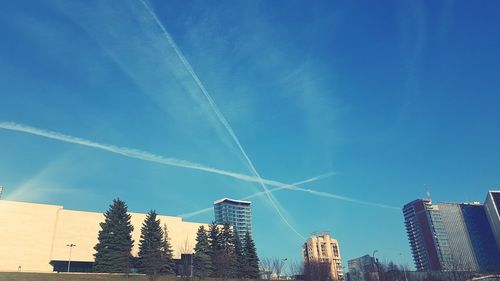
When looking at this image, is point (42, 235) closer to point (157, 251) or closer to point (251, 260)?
point (157, 251)

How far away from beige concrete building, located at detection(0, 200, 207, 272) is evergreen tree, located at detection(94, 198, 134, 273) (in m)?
7.17

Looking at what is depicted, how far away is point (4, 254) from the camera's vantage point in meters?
68.6

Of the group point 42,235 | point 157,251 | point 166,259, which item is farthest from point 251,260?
point 42,235

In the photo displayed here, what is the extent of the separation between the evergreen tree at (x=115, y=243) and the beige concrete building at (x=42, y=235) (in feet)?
23.5

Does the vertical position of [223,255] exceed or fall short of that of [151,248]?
it falls short

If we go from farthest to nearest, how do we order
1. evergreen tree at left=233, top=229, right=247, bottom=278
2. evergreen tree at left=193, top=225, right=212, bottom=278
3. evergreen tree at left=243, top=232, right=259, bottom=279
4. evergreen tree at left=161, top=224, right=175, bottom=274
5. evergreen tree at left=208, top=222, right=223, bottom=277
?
evergreen tree at left=243, top=232, right=259, bottom=279, evergreen tree at left=233, top=229, right=247, bottom=278, evergreen tree at left=208, top=222, right=223, bottom=277, evergreen tree at left=193, top=225, right=212, bottom=278, evergreen tree at left=161, top=224, right=175, bottom=274

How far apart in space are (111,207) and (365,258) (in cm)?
14488

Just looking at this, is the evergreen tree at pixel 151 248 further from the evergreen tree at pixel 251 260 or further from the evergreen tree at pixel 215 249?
the evergreen tree at pixel 251 260

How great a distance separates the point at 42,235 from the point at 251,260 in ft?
126

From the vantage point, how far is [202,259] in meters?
76.9

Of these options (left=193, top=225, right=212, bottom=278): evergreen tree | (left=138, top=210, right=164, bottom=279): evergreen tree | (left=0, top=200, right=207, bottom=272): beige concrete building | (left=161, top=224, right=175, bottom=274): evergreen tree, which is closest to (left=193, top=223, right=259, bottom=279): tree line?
(left=193, top=225, right=212, bottom=278): evergreen tree

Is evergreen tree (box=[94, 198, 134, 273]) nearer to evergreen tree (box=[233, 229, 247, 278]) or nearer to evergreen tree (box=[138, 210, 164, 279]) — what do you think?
evergreen tree (box=[138, 210, 164, 279])

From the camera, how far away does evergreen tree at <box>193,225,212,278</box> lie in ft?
251

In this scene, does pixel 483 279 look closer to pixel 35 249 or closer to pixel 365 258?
pixel 35 249
